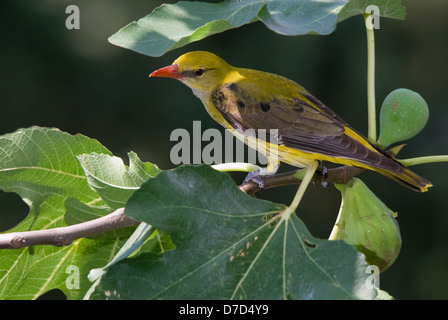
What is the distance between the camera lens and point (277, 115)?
2.60 metres

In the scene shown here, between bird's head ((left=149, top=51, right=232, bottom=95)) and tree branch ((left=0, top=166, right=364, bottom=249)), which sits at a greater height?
bird's head ((left=149, top=51, right=232, bottom=95))

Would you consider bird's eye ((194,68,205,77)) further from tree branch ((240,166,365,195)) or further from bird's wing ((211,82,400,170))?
tree branch ((240,166,365,195))

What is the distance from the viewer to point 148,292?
1.55m

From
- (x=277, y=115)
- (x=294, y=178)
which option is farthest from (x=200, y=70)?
(x=294, y=178)

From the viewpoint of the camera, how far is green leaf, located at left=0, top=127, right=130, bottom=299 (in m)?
2.09

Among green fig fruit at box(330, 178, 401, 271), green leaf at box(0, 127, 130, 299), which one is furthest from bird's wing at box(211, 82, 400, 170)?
green leaf at box(0, 127, 130, 299)

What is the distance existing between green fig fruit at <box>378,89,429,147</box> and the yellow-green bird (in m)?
0.11

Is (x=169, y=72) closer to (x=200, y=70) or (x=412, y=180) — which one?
(x=200, y=70)

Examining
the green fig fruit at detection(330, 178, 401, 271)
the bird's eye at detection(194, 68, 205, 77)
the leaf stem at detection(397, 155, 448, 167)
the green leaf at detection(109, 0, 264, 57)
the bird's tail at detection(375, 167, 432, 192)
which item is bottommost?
the green fig fruit at detection(330, 178, 401, 271)

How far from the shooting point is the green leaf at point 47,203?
2.09m

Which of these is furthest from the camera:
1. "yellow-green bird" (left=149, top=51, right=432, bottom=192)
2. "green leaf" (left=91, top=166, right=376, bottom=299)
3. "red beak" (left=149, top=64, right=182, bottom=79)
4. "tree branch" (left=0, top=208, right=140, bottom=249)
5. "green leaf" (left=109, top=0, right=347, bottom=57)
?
"red beak" (left=149, top=64, right=182, bottom=79)

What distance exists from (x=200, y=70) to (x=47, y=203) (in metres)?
1.05

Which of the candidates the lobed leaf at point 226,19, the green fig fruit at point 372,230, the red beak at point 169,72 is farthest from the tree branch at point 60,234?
the red beak at point 169,72

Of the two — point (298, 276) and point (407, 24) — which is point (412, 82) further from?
point (298, 276)
